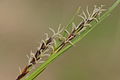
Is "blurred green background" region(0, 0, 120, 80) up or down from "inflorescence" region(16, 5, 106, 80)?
up

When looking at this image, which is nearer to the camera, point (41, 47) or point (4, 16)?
point (41, 47)

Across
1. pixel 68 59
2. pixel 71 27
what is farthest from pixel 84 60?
pixel 71 27

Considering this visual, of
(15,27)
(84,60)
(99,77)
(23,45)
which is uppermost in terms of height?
(15,27)

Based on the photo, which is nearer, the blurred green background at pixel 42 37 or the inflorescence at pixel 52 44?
the inflorescence at pixel 52 44

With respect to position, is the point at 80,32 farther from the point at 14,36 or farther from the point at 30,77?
the point at 14,36

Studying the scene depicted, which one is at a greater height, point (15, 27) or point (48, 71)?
point (15, 27)

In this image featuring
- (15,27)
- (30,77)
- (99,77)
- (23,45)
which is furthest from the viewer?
(15,27)

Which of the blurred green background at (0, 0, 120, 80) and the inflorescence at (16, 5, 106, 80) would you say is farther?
the blurred green background at (0, 0, 120, 80)

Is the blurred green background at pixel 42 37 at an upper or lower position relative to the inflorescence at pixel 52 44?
upper
